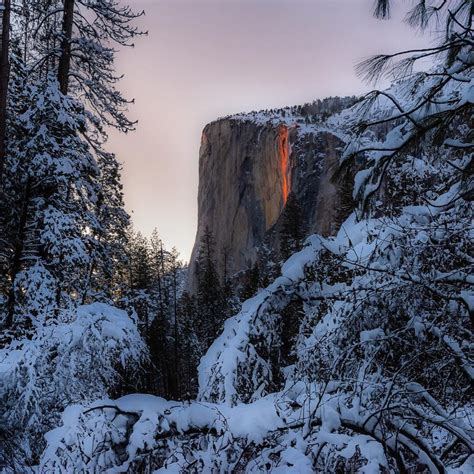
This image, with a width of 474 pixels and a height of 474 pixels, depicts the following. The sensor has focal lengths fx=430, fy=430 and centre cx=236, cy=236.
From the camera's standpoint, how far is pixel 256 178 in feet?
274

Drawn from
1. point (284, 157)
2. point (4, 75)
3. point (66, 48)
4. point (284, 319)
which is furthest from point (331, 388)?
point (284, 157)

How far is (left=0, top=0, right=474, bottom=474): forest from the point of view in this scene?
2203 mm

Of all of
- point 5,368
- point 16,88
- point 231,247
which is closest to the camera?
point 5,368

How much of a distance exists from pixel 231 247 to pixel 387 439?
77756 millimetres

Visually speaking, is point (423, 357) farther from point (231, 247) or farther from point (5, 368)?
point (231, 247)

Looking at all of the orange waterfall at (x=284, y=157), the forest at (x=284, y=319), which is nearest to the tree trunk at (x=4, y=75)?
the forest at (x=284, y=319)

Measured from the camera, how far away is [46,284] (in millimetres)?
7734

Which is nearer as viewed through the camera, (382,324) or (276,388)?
(382,324)

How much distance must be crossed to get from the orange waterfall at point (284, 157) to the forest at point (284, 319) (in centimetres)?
6780

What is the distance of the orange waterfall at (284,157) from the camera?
250ft

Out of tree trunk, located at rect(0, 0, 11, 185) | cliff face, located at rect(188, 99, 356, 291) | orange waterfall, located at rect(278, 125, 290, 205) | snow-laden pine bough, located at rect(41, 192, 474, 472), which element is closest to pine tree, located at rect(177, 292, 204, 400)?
cliff face, located at rect(188, 99, 356, 291)

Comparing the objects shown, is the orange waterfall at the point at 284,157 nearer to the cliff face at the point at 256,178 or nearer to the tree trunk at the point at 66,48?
the cliff face at the point at 256,178

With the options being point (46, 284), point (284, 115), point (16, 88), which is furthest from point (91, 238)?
point (284, 115)

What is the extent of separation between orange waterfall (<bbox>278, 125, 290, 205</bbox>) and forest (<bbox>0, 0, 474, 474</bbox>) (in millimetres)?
67797
